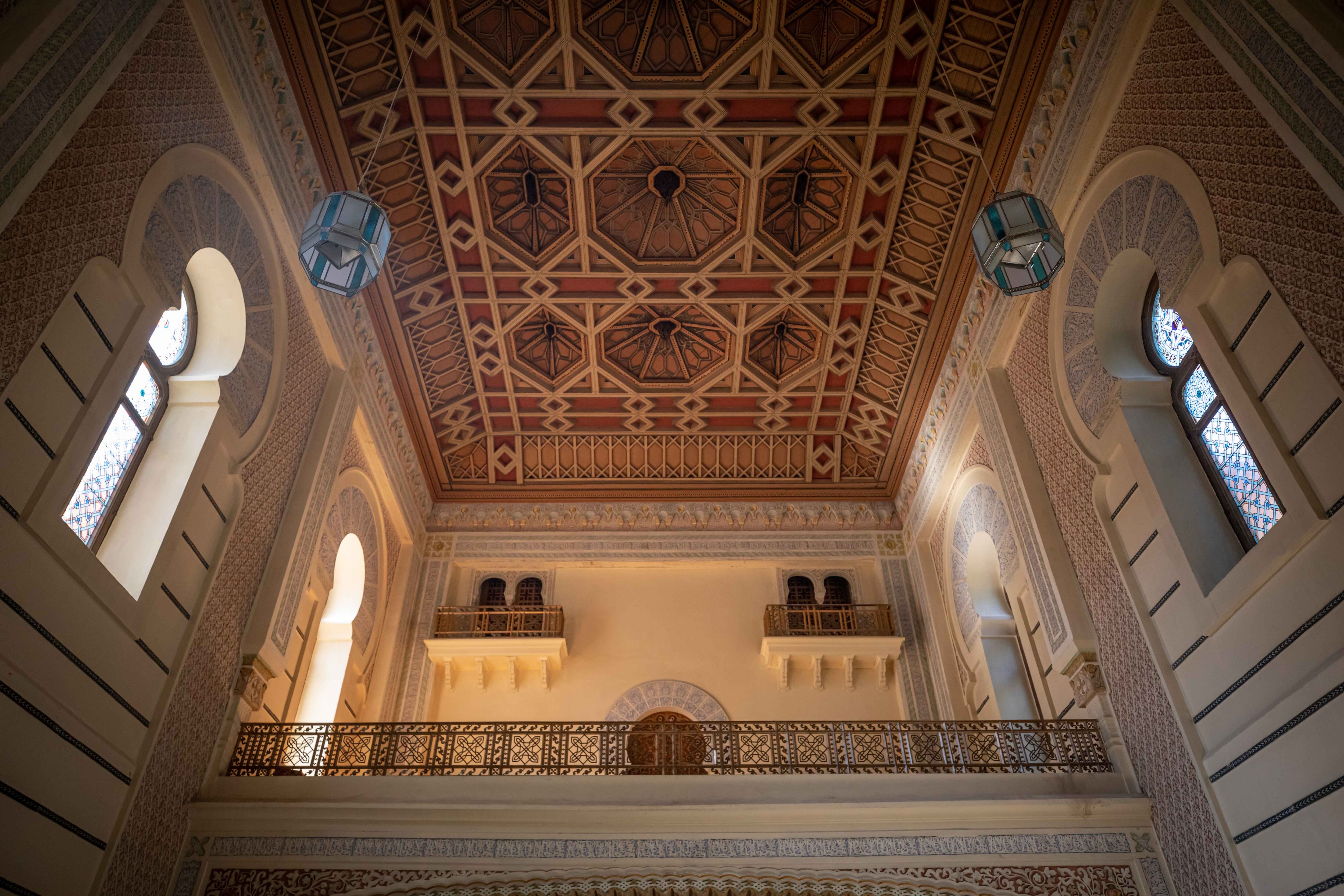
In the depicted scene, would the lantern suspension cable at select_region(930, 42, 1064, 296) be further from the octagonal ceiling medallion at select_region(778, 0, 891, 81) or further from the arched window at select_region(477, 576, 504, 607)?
the arched window at select_region(477, 576, 504, 607)

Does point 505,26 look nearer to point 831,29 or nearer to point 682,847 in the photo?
point 831,29

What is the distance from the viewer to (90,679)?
394 centimetres

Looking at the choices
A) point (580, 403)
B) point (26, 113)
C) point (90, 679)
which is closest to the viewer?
point (26, 113)

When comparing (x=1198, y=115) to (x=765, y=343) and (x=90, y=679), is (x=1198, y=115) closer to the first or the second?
(x=765, y=343)

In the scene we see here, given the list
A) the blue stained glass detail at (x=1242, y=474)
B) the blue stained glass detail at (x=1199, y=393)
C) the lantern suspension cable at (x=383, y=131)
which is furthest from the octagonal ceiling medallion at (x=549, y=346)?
the blue stained glass detail at (x=1242, y=474)

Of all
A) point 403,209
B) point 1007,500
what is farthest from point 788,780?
point 403,209

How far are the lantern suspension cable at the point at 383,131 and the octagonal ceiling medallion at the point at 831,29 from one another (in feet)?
8.25

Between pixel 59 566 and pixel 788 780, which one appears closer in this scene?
pixel 59 566

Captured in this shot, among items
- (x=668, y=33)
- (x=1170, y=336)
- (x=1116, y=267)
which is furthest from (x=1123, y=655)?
(x=668, y=33)

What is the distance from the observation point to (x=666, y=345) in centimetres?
826

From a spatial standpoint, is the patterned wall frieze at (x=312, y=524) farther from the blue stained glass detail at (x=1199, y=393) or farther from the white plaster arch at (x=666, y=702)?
the blue stained glass detail at (x=1199, y=393)

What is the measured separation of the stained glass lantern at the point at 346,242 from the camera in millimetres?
4426

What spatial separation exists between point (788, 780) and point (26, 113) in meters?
4.86

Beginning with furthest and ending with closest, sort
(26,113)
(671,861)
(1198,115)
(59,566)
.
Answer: (671,861)
(1198,115)
(59,566)
(26,113)
